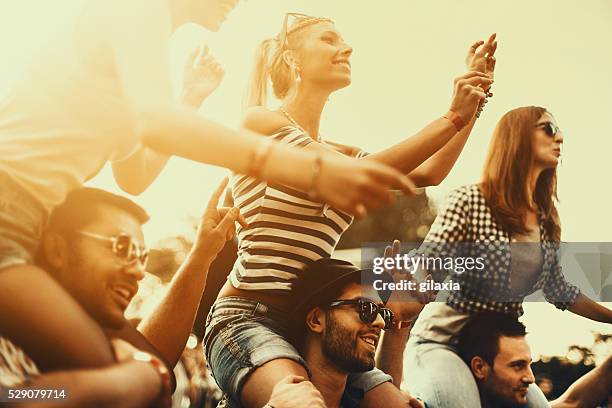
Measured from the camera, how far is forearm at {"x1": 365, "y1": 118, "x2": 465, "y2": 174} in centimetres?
272

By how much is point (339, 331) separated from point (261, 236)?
1.57ft

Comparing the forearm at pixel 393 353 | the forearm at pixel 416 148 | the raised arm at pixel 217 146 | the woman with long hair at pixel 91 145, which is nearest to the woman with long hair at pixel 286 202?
the forearm at pixel 416 148

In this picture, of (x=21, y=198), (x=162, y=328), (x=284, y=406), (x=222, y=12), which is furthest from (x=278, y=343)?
(x=222, y=12)

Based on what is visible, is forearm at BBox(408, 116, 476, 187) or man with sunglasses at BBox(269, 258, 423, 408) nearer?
man with sunglasses at BBox(269, 258, 423, 408)

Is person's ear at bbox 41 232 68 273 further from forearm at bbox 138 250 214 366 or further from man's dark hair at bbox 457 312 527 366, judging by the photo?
man's dark hair at bbox 457 312 527 366

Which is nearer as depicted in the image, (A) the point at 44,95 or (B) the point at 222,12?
(A) the point at 44,95

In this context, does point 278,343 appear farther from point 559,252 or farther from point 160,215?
point 559,252

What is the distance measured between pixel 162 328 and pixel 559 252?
185 centimetres

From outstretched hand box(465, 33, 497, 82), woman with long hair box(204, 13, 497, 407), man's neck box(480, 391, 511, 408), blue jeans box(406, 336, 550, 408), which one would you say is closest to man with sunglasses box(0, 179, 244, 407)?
woman with long hair box(204, 13, 497, 407)

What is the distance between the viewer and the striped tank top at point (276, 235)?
2.81 meters

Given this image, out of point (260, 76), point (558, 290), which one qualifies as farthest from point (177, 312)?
point (558, 290)

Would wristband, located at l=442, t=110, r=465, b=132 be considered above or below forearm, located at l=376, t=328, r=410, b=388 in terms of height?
above

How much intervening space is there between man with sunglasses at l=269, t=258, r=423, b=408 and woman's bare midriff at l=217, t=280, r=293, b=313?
5cm

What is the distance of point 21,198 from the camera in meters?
2.21
